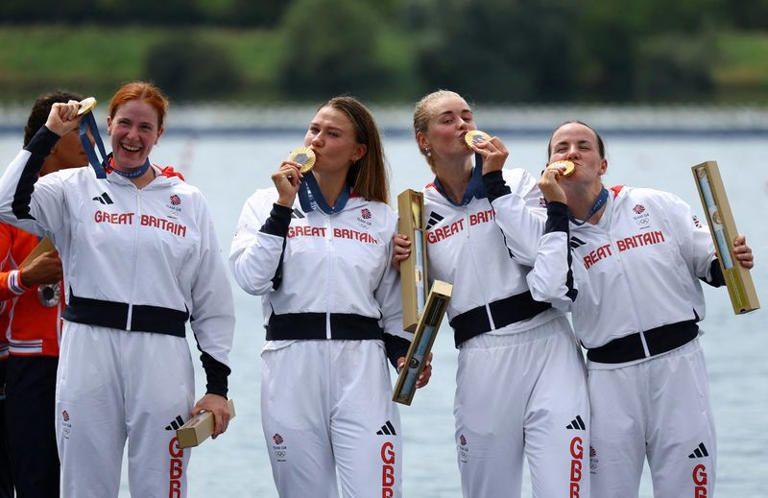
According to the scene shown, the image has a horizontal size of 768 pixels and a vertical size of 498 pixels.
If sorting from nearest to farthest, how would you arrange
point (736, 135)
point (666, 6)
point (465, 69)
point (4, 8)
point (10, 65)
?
1. point (736, 135)
2. point (465, 69)
3. point (10, 65)
4. point (666, 6)
5. point (4, 8)

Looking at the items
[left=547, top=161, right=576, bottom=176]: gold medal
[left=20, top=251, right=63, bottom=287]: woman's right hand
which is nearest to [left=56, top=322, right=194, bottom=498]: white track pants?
[left=20, top=251, right=63, bottom=287]: woman's right hand

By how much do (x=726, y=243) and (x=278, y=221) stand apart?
1.84 metres

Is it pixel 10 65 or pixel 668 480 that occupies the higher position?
pixel 10 65

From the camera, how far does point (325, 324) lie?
5.92 metres

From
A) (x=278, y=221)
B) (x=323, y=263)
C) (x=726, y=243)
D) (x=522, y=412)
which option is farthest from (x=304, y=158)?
(x=726, y=243)

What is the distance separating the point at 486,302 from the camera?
609cm

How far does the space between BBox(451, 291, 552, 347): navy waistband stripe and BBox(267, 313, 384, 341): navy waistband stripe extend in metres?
0.43

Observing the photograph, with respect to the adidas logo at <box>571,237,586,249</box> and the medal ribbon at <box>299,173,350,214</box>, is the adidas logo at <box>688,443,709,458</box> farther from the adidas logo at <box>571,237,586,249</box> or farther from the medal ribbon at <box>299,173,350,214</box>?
the medal ribbon at <box>299,173,350,214</box>

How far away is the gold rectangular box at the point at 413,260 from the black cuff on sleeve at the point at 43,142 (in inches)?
55.9

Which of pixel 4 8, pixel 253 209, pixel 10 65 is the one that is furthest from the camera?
pixel 4 8

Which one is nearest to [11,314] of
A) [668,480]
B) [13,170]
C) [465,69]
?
[13,170]

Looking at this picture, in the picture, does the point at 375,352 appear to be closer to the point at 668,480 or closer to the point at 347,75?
the point at 668,480

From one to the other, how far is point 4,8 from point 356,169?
91347 mm

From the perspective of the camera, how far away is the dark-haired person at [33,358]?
613 centimetres
